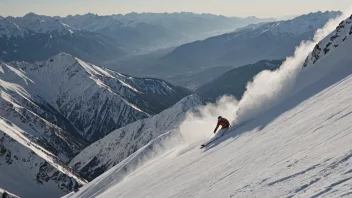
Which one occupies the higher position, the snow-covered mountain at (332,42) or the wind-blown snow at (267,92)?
the snow-covered mountain at (332,42)

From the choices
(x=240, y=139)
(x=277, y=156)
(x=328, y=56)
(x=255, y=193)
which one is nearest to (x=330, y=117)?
(x=277, y=156)

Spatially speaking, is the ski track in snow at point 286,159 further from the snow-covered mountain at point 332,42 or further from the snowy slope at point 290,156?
the snow-covered mountain at point 332,42

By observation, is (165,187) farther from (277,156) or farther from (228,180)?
(277,156)

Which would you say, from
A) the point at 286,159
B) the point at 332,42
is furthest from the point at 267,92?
the point at 286,159

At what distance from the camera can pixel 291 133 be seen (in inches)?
901

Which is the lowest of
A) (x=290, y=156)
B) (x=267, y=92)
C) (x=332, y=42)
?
(x=290, y=156)

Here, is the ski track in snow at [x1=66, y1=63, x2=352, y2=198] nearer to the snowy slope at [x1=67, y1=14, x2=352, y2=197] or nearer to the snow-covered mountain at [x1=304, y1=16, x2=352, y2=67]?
the snowy slope at [x1=67, y1=14, x2=352, y2=197]

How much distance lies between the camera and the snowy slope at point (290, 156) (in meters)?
13.9

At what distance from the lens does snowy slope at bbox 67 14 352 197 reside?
13.9 m

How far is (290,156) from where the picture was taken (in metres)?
18.2

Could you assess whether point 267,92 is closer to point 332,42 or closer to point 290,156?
point 332,42

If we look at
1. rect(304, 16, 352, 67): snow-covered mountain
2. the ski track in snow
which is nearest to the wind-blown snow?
rect(304, 16, 352, 67): snow-covered mountain

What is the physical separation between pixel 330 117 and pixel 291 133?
2457 millimetres

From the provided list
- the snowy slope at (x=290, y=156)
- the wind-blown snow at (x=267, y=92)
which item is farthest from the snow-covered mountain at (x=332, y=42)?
the snowy slope at (x=290, y=156)
